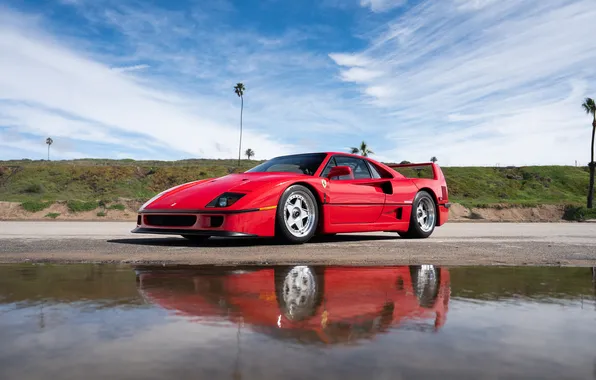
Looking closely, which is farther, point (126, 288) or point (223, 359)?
point (126, 288)

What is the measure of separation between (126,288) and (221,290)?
57 centimetres

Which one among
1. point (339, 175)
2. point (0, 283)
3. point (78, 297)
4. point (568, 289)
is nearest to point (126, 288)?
point (78, 297)

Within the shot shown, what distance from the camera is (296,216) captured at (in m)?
6.79

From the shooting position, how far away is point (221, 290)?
3.11 meters

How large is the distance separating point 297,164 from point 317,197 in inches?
32.0

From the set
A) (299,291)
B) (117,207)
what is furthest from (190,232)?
(117,207)

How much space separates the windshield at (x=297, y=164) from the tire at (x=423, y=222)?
1896 millimetres

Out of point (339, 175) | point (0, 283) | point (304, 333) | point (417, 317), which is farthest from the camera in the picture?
point (339, 175)

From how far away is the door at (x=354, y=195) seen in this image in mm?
7156

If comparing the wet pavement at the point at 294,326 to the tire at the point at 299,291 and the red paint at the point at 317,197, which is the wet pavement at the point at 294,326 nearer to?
the tire at the point at 299,291

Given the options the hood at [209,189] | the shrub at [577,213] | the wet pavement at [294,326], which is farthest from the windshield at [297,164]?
the shrub at [577,213]

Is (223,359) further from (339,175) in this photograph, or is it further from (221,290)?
(339,175)

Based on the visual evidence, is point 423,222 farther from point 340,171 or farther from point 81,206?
point 81,206

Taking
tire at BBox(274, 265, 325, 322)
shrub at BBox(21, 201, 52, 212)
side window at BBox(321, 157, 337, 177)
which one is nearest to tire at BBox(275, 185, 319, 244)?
side window at BBox(321, 157, 337, 177)
